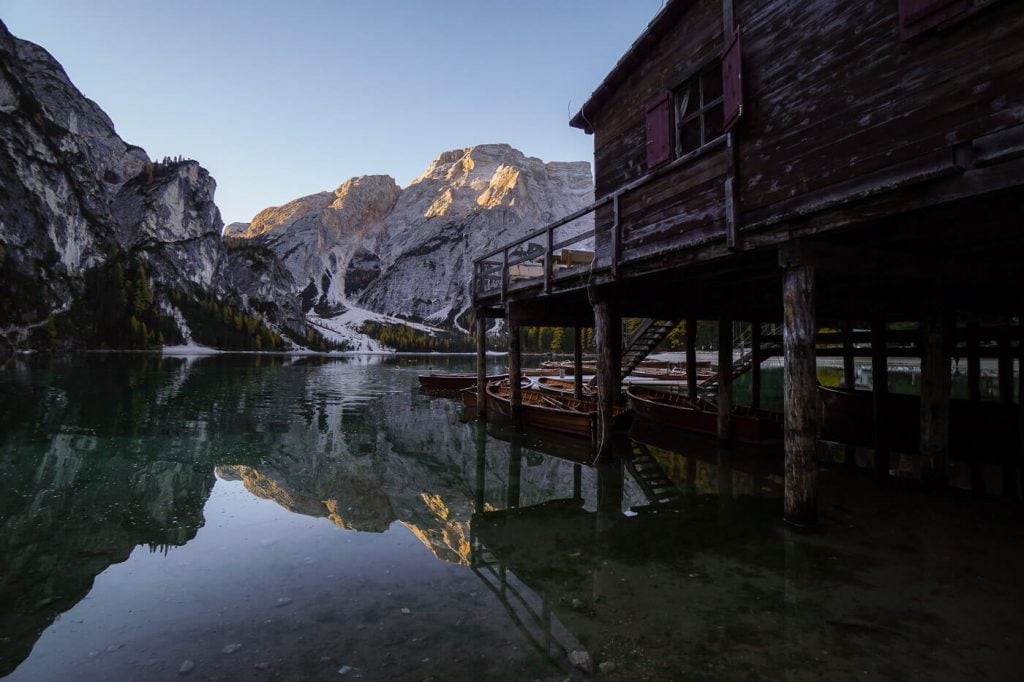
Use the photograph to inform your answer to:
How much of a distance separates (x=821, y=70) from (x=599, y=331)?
652 centimetres

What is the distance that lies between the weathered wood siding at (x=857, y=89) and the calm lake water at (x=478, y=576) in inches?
201

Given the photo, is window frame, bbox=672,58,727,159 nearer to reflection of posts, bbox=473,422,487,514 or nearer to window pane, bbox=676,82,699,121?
window pane, bbox=676,82,699,121

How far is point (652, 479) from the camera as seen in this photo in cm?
1106

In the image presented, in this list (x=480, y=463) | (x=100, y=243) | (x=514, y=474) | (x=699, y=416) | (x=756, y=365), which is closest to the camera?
(x=514, y=474)

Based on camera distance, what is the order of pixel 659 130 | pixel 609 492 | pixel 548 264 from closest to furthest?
pixel 609 492
pixel 659 130
pixel 548 264

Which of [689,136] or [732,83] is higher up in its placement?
[689,136]

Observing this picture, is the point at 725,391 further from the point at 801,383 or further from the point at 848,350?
the point at 848,350

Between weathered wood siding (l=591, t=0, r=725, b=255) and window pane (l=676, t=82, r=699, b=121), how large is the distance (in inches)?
8.6

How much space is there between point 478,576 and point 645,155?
9414 millimetres

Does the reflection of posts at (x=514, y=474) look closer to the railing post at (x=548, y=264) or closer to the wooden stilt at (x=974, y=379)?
the railing post at (x=548, y=264)

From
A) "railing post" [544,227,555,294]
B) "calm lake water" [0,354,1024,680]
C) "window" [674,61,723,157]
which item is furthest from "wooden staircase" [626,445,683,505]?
"window" [674,61,723,157]

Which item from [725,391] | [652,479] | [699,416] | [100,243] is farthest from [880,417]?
[100,243]

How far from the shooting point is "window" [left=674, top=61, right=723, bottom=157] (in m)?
9.80

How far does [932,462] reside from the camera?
365 inches
